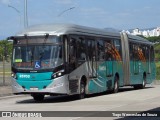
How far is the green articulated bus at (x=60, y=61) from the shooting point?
65.5 ft

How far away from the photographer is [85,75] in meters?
22.3

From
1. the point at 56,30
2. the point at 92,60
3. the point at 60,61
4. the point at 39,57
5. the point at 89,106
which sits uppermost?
the point at 56,30

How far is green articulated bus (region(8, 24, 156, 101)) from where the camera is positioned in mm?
19953

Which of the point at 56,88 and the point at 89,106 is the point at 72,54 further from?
the point at 89,106

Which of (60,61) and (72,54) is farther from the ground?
(72,54)

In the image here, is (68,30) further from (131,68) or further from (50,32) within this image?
(131,68)

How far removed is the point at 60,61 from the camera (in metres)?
20.0

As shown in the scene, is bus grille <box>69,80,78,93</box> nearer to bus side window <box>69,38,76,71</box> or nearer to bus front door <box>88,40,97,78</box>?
bus side window <box>69,38,76,71</box>

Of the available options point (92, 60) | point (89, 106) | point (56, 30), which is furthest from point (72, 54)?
point (89, 106)

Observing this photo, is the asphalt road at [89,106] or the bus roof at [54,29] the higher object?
the bus roof at [54,29]

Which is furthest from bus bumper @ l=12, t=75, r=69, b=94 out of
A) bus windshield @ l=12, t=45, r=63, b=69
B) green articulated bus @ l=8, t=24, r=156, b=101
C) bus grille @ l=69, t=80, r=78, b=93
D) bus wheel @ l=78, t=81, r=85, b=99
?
bus wheel @ l=78, t=81, r=85, b=99

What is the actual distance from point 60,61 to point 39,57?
891mm

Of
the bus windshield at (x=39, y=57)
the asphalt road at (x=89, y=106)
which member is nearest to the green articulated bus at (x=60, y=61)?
the bus windshield at (x=39, y=57)

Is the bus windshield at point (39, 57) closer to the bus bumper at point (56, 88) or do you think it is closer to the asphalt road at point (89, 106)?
the bus bumper at point (56, 88)
